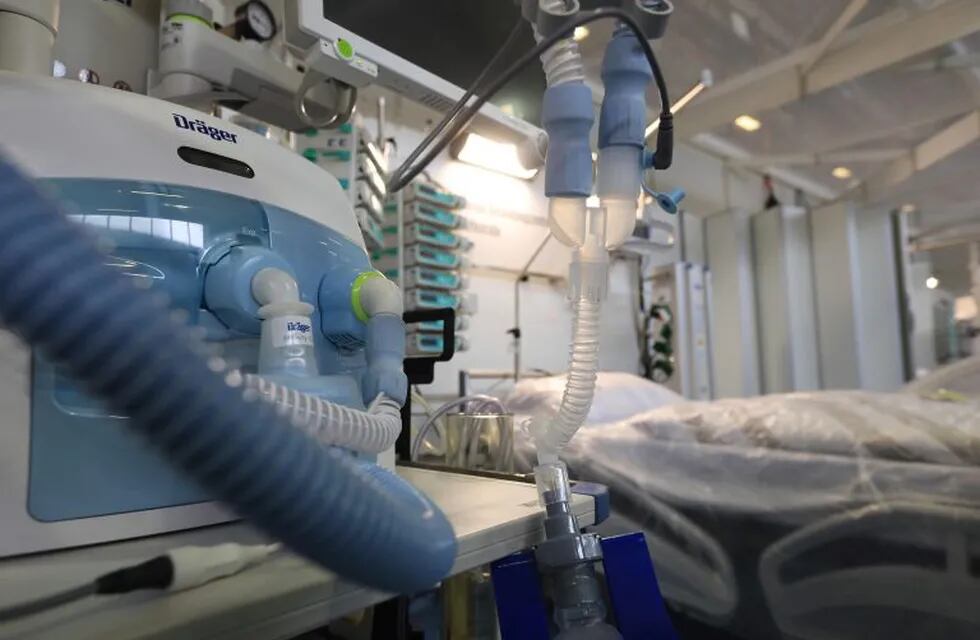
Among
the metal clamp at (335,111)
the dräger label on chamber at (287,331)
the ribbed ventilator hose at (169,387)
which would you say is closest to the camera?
the ribbed ventilator hose at (169,387)

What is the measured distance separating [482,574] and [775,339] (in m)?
3.94

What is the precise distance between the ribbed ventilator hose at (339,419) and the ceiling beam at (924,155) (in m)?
3.62

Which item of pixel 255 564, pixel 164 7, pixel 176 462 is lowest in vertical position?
pixel 255 564

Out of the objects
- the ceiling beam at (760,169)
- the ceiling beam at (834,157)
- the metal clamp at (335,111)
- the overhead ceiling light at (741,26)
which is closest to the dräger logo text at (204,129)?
the metal clamp at (335,111)

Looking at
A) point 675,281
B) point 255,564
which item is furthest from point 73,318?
point 675,281

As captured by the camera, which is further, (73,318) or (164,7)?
(164,7)

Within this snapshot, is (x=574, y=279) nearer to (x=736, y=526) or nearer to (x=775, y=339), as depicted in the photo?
(x=736, y=526)

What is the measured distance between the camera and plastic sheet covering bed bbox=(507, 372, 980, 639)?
95cm

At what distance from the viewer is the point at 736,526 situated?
1.13m

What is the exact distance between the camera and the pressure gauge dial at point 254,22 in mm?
1126

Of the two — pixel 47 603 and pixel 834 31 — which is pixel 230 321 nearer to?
pixel 47 603

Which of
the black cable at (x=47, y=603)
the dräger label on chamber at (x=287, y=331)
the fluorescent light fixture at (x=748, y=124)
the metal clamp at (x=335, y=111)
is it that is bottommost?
the black cable at (x=47, y=603)

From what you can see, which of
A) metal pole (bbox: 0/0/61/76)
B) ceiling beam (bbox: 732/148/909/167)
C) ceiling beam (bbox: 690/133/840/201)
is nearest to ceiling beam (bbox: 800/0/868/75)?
ceiling beam (bbox: 690/133/840/201)

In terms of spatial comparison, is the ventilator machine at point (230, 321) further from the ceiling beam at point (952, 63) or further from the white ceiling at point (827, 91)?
the ceiling beam at point (952, 63)
